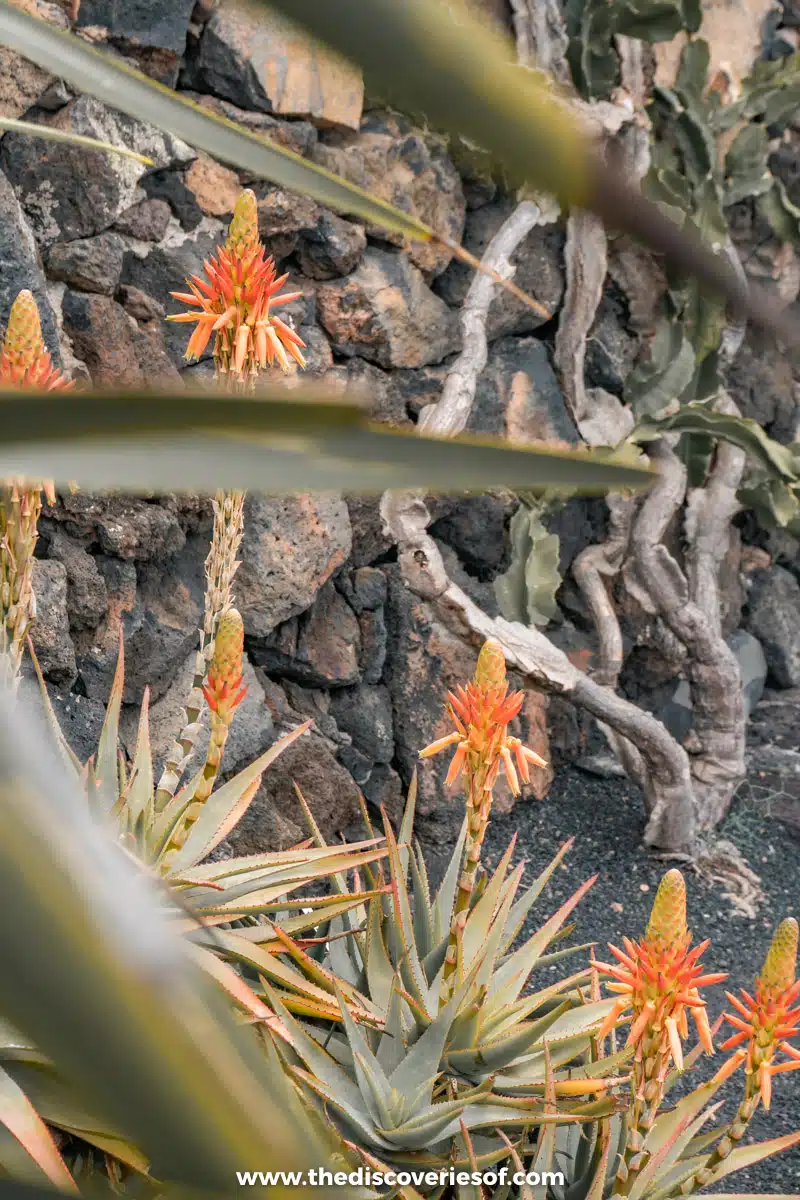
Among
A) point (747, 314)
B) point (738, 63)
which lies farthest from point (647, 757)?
point (747, 314)

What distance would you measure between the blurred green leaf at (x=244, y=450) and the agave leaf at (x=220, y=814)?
44.8 inches

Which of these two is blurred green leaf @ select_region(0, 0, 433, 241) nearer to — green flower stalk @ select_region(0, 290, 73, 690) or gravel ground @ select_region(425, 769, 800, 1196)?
green flower stalk @ select_region(0, 290, 73, 690)

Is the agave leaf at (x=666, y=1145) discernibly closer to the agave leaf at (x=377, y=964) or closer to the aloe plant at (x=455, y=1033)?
the aloe plant at (x=455, y=1033)

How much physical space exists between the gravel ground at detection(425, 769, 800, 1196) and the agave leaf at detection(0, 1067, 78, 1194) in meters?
1.67

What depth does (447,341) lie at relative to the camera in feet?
9.21

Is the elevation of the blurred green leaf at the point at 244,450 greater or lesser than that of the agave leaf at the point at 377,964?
greater

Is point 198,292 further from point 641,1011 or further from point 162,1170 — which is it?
point 162,1170

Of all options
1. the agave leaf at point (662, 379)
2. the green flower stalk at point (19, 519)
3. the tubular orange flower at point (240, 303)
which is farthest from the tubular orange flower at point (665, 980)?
the agave leaf at point (662, 379)

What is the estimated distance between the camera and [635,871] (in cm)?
279

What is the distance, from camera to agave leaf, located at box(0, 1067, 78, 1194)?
0.79m

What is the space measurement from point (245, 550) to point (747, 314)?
2.17 metres

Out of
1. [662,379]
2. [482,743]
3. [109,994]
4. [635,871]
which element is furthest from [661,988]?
[662,379]

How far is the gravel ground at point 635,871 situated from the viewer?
2.46 m

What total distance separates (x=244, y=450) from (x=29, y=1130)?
82 cm
